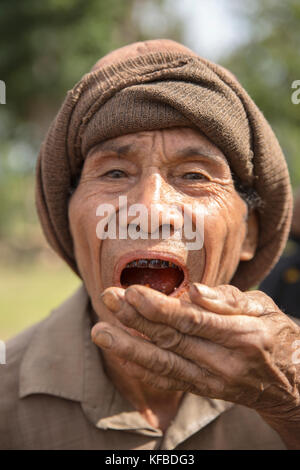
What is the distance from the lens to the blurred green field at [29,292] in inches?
405

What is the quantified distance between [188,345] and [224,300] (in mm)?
202

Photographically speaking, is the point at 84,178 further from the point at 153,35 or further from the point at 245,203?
the point at 153,35

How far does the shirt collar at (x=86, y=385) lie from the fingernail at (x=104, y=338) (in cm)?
103

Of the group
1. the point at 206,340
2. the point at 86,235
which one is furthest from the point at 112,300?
the point at 86,235

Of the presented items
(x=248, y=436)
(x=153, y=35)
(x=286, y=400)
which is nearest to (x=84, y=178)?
(x=286, y=400)

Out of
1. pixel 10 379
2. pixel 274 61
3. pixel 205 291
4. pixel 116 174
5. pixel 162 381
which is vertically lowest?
pixel 10 379

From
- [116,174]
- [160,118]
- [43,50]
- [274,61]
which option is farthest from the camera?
[43,50]

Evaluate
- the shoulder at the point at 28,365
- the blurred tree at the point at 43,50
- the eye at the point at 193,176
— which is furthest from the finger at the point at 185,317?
the blurred tree at the point at 43,50

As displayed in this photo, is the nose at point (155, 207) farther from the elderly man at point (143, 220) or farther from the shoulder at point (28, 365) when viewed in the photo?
the shoulder at point (28, 365)

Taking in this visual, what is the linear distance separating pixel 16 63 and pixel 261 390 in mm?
25093

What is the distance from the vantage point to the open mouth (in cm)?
243

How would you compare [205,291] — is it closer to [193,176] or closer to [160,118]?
[193,176]

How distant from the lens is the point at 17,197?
30781 millimetres

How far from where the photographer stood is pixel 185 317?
1.59m
